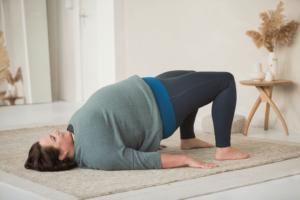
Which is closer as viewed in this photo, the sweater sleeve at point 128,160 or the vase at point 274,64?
the sweater sleeve at point 128,160

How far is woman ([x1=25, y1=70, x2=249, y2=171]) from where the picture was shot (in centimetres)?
178

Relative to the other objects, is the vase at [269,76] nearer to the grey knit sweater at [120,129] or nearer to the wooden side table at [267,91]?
the wooden side table at [267,91]

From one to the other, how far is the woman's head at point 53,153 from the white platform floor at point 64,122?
8.4 inches

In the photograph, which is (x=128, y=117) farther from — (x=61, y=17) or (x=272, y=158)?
(x=61, y=17)

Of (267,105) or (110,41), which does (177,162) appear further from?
(110,41)

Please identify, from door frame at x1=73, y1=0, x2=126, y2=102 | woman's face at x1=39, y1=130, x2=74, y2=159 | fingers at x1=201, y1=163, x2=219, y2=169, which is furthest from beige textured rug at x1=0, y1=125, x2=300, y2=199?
door frame at x1=73, y1=0, x2=126, y2=102

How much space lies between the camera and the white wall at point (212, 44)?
313 centimetres

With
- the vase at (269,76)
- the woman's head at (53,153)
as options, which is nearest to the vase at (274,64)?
the vase at (269,76)

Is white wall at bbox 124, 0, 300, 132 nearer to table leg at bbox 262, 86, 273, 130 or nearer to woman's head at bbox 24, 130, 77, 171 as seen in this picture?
table leg at bbox 262, 86, 273, 130

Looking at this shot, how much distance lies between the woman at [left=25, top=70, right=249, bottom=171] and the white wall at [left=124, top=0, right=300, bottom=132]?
141 centimetres

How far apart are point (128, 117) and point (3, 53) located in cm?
433

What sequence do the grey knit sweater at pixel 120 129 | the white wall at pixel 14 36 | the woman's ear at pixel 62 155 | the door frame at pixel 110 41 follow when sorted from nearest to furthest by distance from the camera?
1. the grey knit sweater at pixel 120 129
2. the woman's ear at pixel 62 155
3. the door frame at pixel 110 41
4. the white wall at pixel 14 36

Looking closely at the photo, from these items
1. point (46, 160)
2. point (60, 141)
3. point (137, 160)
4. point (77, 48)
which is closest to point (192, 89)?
point (137, 160)

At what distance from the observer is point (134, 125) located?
6.01ft
